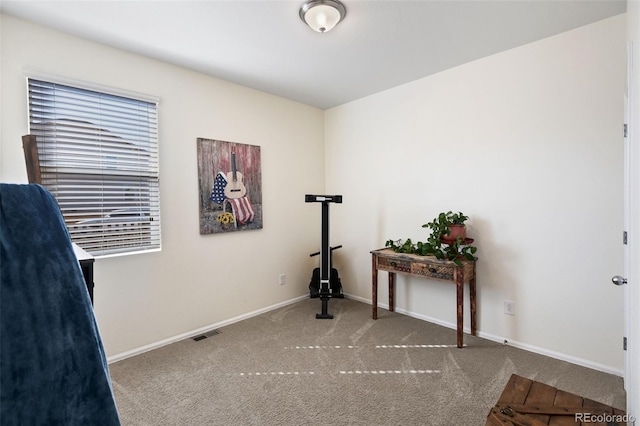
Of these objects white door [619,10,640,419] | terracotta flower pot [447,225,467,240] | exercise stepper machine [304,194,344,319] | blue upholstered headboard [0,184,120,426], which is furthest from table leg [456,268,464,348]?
blue upholstered headboard [0,184,120,426]

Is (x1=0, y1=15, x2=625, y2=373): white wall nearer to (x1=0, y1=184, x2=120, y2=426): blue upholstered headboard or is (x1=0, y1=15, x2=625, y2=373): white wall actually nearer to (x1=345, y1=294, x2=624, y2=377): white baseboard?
(x1=345, y1=294, x2=624, y2=377): white baseboard

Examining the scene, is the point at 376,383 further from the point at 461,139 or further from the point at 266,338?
the point at 461,139

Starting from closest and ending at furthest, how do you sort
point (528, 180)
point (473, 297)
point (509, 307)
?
point (528, 180)
point (509, 307)
point (473, 297)

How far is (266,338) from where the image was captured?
2990 millimetres

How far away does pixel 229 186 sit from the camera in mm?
3379

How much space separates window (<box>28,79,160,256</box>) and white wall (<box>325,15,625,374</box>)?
2.46 meters

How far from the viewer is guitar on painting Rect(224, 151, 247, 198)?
133 inches

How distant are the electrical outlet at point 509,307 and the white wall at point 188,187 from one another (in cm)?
231

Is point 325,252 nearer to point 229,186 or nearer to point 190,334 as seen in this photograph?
point 229,186

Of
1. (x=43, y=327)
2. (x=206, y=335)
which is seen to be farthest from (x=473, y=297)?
(x=43, y=327)

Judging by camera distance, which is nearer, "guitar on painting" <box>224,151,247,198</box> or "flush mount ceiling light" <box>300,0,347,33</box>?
"flush mount ceiling light" <box>300,0,347,33</box>

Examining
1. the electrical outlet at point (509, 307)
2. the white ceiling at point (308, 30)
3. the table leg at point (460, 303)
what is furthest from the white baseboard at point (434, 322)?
the white ceiling at point (308, 30)

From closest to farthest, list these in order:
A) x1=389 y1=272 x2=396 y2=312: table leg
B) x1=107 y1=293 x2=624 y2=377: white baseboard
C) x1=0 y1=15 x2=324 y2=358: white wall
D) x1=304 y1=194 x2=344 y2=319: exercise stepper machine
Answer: x1=0 y1=15 x2=324 y2=358: white wall, x1=107 y1=293 x2=624 y2=377: white baseboard, x1=304 y1=194 x2=344 y2=319: exercise stepper machine, x1=389 y1=272 x2=396 y2=312: table leg

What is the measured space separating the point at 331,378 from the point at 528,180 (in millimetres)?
2281
